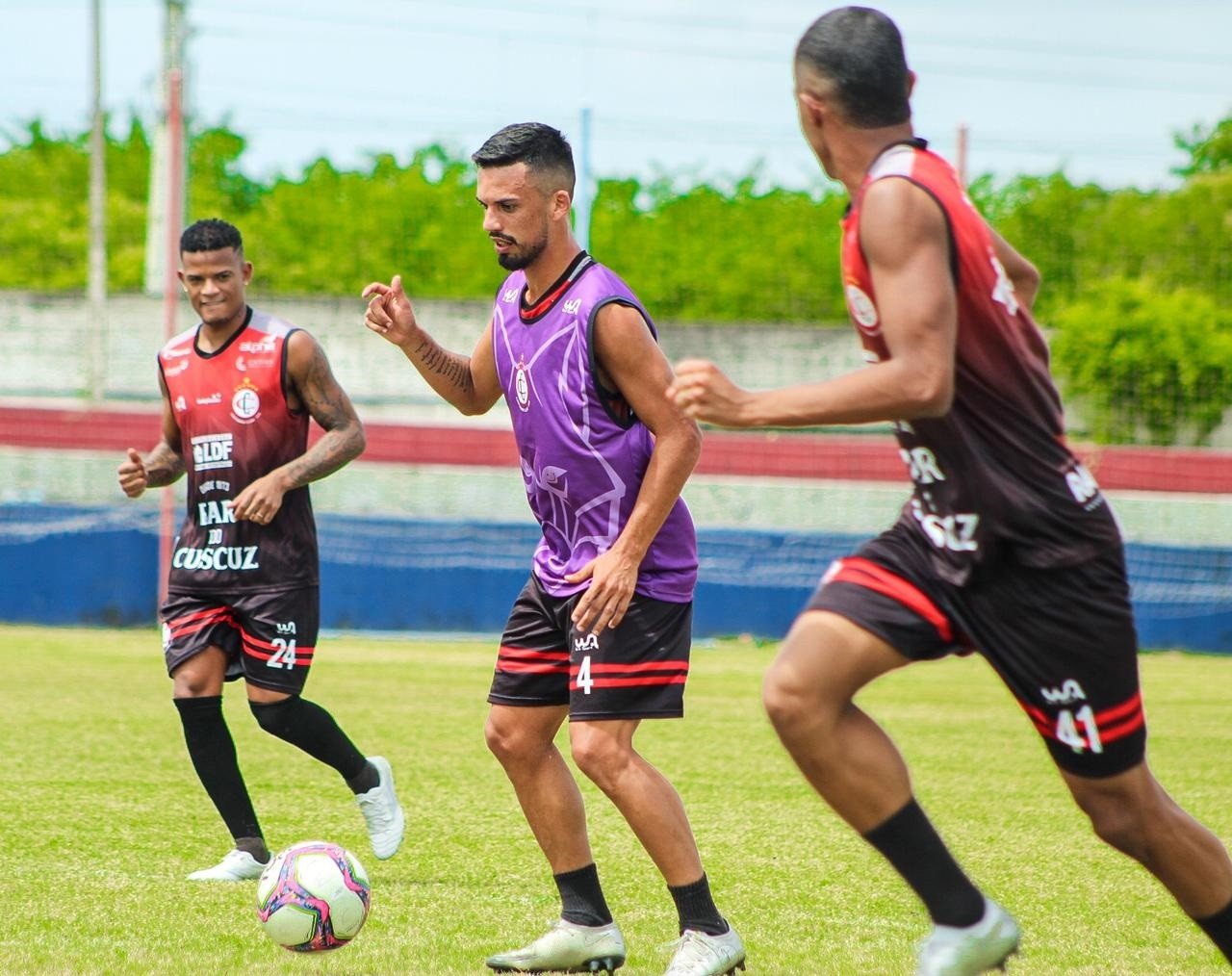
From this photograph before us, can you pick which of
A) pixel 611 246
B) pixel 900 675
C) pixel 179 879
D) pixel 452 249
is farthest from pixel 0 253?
pixel 179 879

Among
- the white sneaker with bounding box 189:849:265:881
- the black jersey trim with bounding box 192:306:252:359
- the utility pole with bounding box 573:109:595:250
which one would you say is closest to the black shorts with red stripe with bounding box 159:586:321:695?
the white sneaker with bounding box 189:849:265:881

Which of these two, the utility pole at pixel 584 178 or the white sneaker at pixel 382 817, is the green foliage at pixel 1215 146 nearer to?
the utility pole at pixel 584 178

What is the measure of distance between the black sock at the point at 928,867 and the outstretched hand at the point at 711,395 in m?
0.99

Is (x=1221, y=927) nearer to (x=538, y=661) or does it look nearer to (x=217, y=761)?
(x=538, y=661)

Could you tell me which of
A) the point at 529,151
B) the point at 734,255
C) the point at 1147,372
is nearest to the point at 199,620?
the point at 529,151

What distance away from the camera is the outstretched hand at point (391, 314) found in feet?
16.6

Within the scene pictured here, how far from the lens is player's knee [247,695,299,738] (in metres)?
6.16

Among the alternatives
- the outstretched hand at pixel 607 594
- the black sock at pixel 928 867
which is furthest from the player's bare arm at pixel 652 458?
the black sock at pixel 928 867

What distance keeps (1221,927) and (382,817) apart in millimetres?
3238

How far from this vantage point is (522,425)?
4.89 metres

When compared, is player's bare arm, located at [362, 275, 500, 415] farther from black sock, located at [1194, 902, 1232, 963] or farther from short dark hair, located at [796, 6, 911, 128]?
black sock, located at [1194, 902, 1232, 963]

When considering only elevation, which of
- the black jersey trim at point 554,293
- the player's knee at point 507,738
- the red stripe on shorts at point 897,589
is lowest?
the player's knee at point 507,738

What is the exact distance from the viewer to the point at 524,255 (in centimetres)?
484

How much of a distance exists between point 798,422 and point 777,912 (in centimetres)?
236
